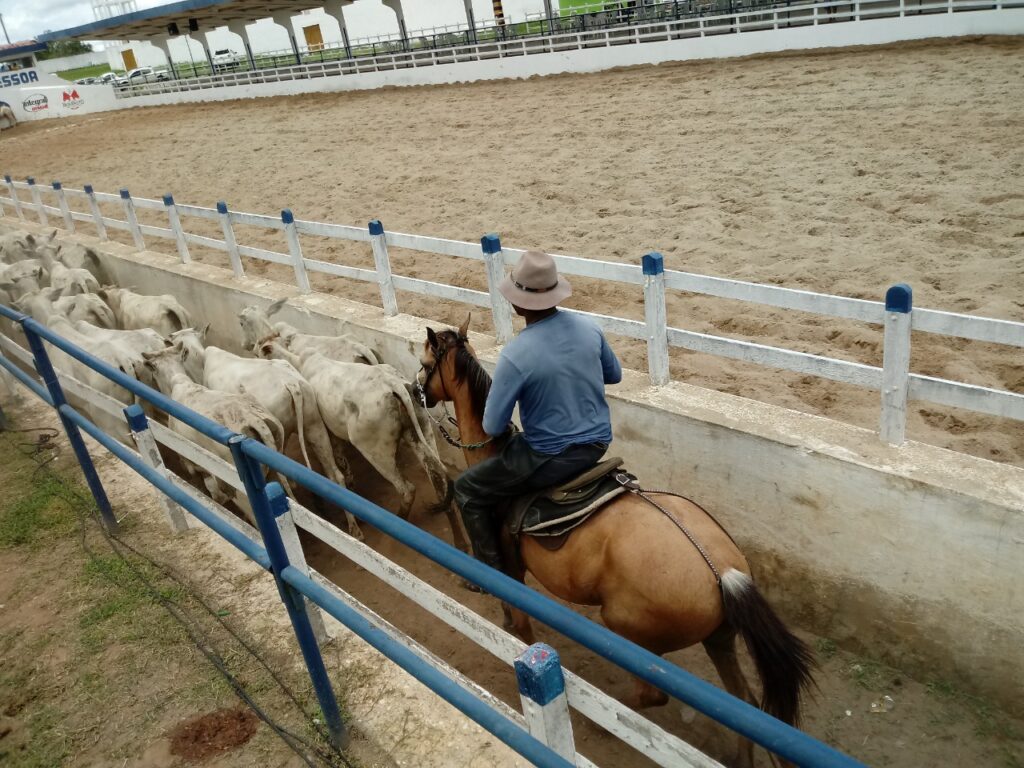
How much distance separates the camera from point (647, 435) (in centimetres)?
546

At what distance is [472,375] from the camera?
466 cm

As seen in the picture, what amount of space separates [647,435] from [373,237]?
11.6 feet

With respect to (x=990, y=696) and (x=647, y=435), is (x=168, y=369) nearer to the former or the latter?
(x=647, y=435)

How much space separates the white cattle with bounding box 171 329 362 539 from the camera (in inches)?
249

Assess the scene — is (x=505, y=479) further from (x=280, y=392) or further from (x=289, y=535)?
(x=280, y=392)

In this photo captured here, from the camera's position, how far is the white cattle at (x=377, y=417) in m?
6.17

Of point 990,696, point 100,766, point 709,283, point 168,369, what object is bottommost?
point 990,696

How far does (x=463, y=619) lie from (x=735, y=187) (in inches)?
362

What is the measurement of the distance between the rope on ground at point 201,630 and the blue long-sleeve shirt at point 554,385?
1.61m

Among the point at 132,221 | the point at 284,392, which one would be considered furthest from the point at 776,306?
the point at 132,221

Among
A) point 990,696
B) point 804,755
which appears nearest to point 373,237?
point 990,696

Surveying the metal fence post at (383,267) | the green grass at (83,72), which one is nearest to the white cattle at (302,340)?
the metal fence post at (383,267)

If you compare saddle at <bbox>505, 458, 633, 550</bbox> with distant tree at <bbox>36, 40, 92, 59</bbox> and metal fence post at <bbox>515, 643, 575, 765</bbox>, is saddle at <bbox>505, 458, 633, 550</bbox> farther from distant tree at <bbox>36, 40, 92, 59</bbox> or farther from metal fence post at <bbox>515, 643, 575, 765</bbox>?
distant tree at <bbox>36, 40, 92, 59</bbox>

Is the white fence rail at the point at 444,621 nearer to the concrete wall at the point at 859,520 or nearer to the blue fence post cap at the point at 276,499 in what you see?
the blue fence post cap at the point at 276,499
